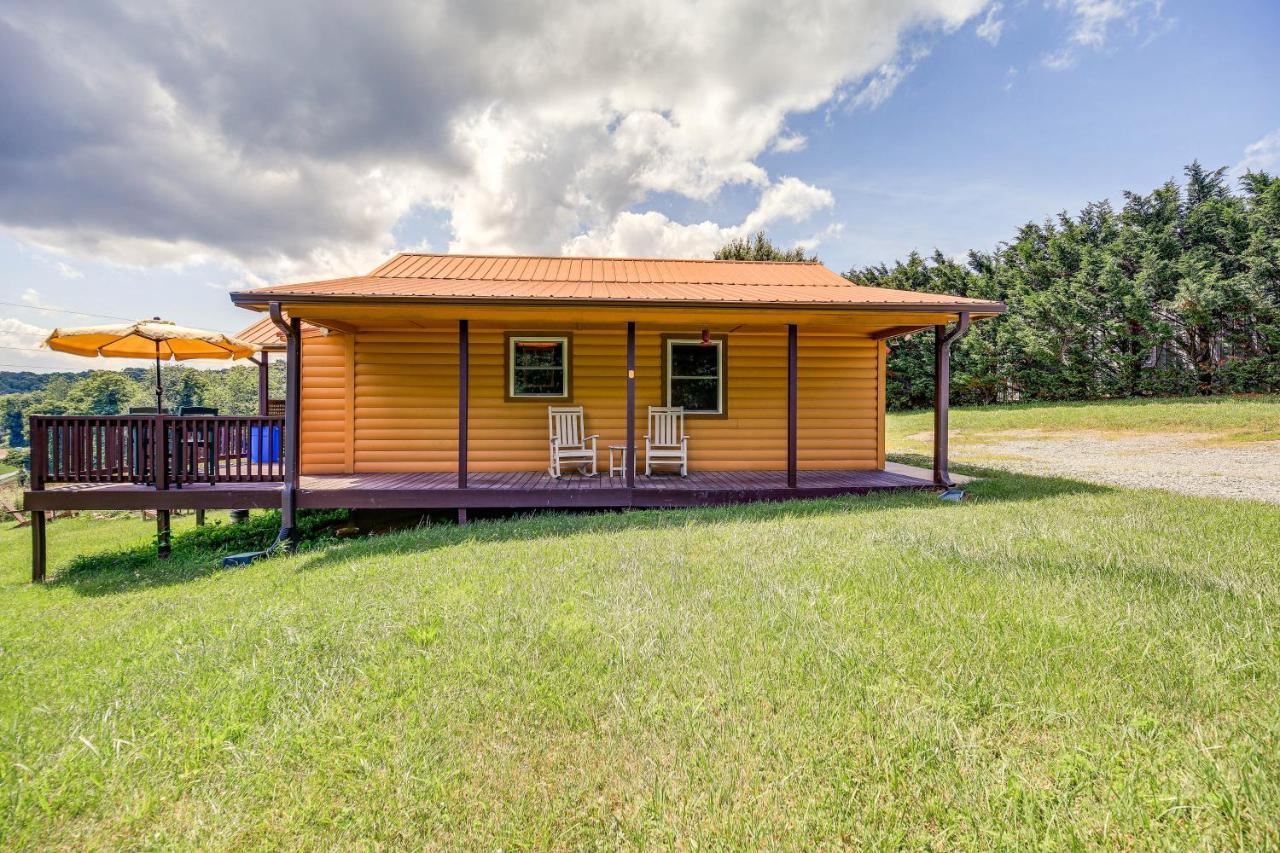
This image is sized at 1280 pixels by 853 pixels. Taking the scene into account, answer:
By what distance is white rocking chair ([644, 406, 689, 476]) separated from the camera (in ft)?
24.5

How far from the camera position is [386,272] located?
8055 millimetres

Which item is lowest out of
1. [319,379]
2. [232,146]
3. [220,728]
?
[220,728]

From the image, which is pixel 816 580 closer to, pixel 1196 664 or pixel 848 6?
pixel 1196 664

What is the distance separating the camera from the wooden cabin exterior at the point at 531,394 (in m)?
6.04

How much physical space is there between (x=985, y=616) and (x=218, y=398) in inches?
2001

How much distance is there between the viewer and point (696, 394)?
809cm

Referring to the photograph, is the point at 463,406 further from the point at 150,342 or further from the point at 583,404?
the point at 150,342

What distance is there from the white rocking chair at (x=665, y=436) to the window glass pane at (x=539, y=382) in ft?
4.70

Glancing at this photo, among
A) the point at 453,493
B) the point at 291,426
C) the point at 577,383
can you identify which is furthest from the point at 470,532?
the point at 577,383

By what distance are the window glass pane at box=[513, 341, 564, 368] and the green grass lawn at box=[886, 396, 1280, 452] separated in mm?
9212

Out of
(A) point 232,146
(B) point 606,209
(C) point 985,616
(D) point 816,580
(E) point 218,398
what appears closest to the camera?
(C) point 985,616

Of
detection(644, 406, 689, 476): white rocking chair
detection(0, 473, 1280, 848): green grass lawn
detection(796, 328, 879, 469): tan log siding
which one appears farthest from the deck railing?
detection(796, 328, 879, 469): tan log siding

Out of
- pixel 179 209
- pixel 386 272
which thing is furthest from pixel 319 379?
pixel 179 209

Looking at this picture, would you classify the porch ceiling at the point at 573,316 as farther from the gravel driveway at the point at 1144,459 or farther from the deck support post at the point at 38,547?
the deck support post at the point at 38,547
